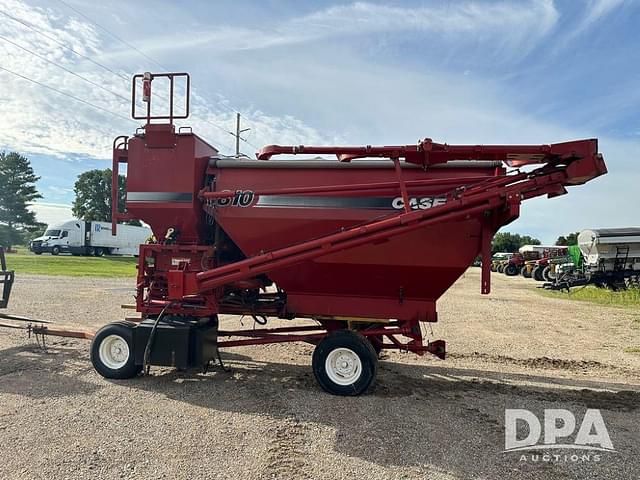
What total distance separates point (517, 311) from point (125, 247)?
139 feet

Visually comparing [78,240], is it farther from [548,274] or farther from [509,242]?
[509,242]

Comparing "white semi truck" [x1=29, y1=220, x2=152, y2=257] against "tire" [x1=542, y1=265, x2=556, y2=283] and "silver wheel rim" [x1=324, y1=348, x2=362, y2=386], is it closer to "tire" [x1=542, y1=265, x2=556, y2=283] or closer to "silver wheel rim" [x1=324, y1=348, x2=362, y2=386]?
"tire" [x1=542, y1=265, x2=556, y2=283]

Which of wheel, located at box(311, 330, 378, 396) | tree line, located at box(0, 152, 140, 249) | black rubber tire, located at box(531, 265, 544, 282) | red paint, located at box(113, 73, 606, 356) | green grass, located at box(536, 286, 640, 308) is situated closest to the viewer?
red paint, located at box(113, 73, 606, 356)

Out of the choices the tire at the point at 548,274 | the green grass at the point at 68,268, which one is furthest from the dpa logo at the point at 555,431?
the tire at the point at 548,274

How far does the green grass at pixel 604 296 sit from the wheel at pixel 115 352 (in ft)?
53.7

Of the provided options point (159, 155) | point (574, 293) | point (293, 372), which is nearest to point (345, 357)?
point (293, 372)

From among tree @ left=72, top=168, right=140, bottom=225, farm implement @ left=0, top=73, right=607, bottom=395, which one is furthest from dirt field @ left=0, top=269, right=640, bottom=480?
tree @ left=72, top=168, right=140, bottom=225

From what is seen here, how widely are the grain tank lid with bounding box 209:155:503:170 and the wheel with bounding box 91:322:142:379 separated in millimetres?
2431

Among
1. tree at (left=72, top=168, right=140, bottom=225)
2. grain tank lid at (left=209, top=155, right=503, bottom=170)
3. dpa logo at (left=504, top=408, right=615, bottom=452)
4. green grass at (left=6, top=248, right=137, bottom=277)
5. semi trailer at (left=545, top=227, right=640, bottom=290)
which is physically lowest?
dpa logo at (left=504, top=408, right=615, bottom=452)

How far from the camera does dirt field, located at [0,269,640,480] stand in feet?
12.6

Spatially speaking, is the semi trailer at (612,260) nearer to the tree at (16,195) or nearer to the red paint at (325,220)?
the red paint at (325,220)

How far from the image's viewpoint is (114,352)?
6.06m

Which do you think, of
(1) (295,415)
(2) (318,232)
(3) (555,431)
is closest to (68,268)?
(2) (318,232)

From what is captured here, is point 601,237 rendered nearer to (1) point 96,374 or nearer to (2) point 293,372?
(2) point 293,372
